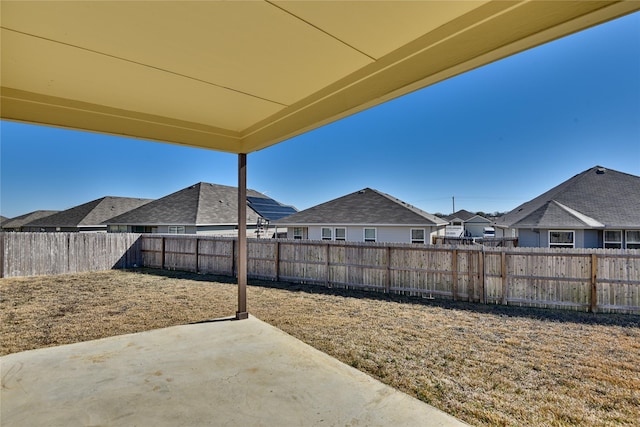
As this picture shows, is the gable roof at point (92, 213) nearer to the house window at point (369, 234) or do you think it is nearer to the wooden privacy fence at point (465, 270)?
the wooden privacy fence at point (465, 270)

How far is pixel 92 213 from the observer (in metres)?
22.6

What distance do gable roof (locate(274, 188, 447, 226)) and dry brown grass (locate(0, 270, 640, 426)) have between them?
6407 mm

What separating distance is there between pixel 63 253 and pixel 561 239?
65.5ft

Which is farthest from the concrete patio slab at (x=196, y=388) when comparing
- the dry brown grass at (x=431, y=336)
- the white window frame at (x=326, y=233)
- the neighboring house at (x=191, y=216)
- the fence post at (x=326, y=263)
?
the neighboring house at (x=191, y=216)

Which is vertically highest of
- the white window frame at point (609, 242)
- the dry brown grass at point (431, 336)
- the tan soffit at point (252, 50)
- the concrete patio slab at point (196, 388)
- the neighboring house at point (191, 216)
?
the tan soffit at point (252, 50)

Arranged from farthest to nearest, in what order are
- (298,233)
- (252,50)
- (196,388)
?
(298,233), (196,388), (252,50)

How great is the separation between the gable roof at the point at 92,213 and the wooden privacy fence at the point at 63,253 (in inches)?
456

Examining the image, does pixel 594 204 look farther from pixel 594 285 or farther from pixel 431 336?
pixel 431 336

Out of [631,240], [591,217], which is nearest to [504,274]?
[591,217]

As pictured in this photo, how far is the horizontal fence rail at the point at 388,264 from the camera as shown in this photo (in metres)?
6.48

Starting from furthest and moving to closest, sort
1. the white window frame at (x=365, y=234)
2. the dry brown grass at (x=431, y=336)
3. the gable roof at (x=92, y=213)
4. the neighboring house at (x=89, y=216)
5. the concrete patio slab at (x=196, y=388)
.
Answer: the gable roof at (x=92, y=213), the neighboring house at (x=89, y=216), the white window frame at (x=365, y=234), the dry brown grass at (x=431, y=336), the concrete patio slab at (x=196, y=388)

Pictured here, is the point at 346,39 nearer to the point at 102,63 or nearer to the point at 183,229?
the point at 102,63

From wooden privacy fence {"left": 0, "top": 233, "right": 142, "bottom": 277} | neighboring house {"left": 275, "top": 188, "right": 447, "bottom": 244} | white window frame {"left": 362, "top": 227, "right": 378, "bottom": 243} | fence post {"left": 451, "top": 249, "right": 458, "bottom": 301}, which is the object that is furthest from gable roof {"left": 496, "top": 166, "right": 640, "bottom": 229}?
wooden privacy fence {"left": 0, "top": 233, "right": 142, "bottom": 277}

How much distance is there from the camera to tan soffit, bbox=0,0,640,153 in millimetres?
1882
